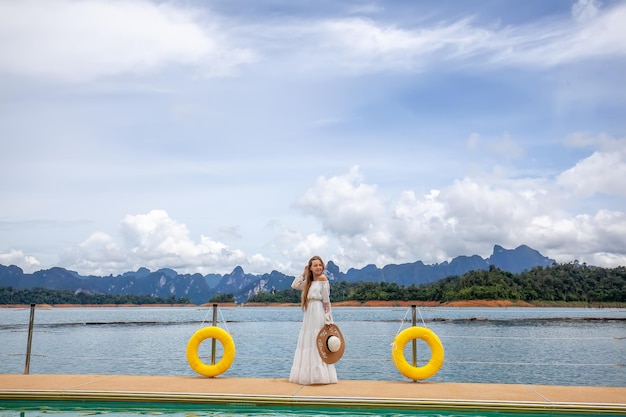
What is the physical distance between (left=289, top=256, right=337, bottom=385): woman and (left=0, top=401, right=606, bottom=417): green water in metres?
0.96

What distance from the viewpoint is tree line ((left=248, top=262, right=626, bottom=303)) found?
8369cm

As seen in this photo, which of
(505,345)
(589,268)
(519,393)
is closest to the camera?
(519,393)

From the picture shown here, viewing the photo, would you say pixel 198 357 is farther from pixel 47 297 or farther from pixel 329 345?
pixel 47 297

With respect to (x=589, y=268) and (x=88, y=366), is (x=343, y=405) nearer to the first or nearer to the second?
(x=88, y=366)

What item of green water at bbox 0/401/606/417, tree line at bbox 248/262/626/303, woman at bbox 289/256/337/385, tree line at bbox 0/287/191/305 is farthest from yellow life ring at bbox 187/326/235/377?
tree line at bbox 0/287/191/305

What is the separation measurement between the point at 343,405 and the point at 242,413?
91 cm

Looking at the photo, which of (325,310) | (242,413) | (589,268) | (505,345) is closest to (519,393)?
(325,310)

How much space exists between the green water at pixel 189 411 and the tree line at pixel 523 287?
81.3m

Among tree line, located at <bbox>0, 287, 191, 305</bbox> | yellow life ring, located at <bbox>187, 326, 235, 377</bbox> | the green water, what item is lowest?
tree line, located at <bbox>0, 287, 191, 305</bbox>

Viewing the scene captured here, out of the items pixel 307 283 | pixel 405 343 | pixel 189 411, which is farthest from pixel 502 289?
pixel 189 411

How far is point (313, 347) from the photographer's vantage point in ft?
20.6

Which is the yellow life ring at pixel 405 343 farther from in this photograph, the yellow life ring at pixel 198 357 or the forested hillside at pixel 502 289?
the forested hillside at pixel 502 289

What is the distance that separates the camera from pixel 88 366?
18.5m

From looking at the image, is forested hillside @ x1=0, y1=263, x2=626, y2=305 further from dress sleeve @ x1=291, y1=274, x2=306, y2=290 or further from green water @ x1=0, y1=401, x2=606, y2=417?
green water @ x1=0, y1=401, x2=606, y2=417
